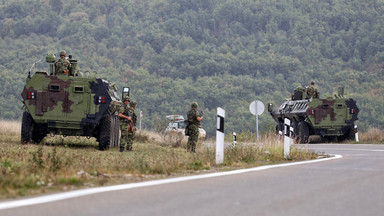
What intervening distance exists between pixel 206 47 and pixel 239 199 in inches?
5617

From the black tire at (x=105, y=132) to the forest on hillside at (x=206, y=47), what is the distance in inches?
3054

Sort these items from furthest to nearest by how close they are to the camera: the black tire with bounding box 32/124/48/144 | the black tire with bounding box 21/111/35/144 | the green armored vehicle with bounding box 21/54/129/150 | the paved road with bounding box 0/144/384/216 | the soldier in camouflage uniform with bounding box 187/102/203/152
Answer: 1. the black tire with bounding box 32/124/48/144
2. the black tire with bounding box 21/111/35/144
3. the green armored vehicle with bounding box 21/54/129/150
4. the soldier in camouflage uniform with bounding box 187/102/203/152
5. the paved road with bounding box 0/144/384/216

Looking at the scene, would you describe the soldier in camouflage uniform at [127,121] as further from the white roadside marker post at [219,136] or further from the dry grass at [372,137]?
the dry grass at [372,137]

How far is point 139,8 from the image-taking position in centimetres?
16850

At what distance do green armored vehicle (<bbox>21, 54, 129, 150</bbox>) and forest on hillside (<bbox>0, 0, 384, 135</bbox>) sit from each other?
77.7 m

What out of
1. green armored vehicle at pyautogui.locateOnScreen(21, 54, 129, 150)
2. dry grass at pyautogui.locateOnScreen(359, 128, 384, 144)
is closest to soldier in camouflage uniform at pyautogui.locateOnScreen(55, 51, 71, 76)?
green armored vehicle at pyautogui.locateOnScreen(21, 54, 129, 150)

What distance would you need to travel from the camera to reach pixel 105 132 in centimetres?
1962

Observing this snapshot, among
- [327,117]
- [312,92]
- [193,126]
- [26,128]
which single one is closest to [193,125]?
[193,126]

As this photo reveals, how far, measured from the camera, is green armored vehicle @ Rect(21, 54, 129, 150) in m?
19.4

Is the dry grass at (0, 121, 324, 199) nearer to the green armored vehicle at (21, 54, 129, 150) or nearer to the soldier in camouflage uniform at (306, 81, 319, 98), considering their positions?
the green armored vehicle at (21, 54, 129, 150)

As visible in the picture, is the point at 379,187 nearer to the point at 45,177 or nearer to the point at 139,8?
the point at 45,177

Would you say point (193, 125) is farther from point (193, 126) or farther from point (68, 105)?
point (68, 105)

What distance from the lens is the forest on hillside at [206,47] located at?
115562 mm

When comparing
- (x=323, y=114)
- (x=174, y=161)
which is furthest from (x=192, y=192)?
(x=323, y=114)
